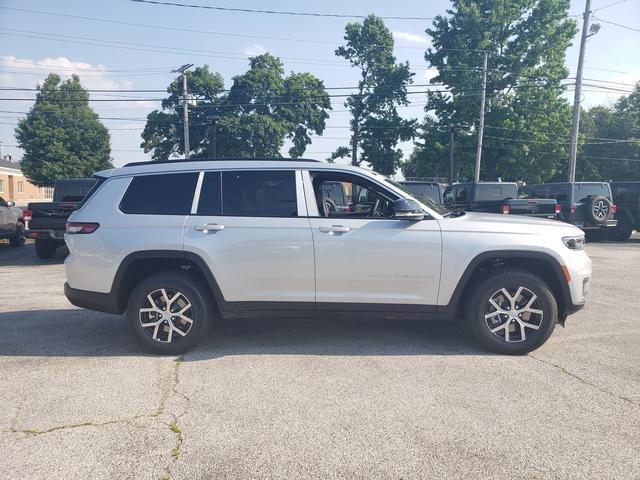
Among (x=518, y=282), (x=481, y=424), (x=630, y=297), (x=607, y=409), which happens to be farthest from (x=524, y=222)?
(x=630, y=297)

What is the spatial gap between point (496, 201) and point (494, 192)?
65.9 inches

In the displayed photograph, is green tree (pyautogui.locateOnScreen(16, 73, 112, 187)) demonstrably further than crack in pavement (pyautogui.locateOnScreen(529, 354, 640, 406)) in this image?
Yes

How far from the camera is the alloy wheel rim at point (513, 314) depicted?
4602 mm

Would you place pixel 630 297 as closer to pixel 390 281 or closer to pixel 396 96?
pixel 390 281

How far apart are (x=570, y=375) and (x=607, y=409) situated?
679 mm

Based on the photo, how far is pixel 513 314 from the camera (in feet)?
15.1

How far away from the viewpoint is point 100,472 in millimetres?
2740

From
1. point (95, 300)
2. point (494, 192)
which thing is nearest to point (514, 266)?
point (95, 300)

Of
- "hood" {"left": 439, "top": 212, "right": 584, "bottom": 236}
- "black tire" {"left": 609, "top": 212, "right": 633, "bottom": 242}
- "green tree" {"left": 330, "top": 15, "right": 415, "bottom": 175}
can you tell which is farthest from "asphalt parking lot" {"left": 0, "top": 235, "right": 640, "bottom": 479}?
"green tree" {"left": 330, "top": 15, "right": 415, "bottom": 175}

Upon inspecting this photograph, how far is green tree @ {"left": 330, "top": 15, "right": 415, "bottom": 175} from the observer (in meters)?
45.6

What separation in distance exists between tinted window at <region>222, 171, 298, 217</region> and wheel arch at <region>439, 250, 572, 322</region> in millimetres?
1789

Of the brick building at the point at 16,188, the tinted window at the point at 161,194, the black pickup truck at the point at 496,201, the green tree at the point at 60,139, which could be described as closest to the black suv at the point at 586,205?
the black pickup truck at the point at 496,201

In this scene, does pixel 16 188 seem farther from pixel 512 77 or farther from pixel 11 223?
pixel 512 77

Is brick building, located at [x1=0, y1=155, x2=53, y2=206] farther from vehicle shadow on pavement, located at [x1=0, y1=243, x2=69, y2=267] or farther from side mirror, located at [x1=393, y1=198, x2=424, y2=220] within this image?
side mirror, located at [x1=393, y1=198, x2=424, y2=220]
